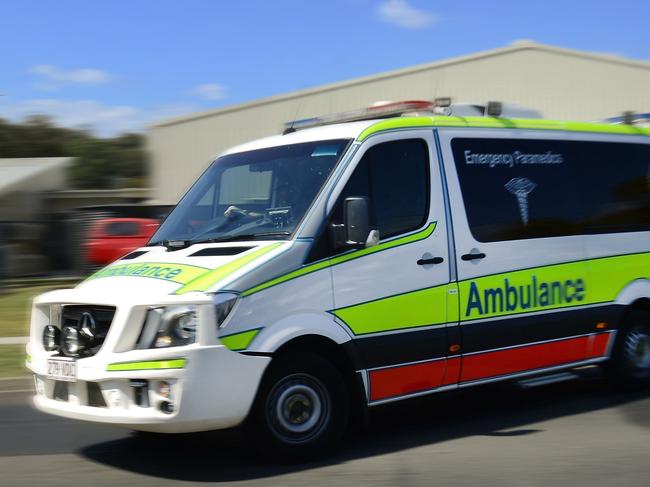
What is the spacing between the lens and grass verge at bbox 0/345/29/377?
32.0ft

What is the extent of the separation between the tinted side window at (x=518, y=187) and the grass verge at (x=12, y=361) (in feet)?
18.2

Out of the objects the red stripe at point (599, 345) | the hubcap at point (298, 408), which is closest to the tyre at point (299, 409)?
the hubcap at point (298, 408)

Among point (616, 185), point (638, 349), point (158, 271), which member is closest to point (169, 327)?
point (158, 271)

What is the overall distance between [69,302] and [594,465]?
11.7ft

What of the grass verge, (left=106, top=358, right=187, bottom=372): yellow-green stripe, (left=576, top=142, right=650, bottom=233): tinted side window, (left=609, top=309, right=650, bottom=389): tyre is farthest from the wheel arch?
the grass verge

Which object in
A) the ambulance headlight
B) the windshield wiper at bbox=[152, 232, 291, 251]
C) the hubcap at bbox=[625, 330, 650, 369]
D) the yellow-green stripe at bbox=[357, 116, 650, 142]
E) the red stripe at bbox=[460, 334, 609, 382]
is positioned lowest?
the hubcap at bbox=[625, 330, 650, 369]

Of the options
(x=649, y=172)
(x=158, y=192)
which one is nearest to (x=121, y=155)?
(x=158, y=192)

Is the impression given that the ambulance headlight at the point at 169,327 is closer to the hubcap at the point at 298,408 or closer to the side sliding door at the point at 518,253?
the hubcap at the point at 298,408

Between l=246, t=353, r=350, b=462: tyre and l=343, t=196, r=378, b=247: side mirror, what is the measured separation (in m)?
0.82

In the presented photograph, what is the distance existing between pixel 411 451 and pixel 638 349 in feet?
9.66

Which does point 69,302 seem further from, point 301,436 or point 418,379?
point 418,379

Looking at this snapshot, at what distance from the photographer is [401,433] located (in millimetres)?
6648

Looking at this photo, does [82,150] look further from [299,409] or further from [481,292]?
[299,409]

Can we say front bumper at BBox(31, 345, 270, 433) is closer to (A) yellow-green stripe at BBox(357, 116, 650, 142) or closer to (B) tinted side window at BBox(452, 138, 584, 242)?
(A) yellow-green stripe at BBox(357, 116, 650, 142)
